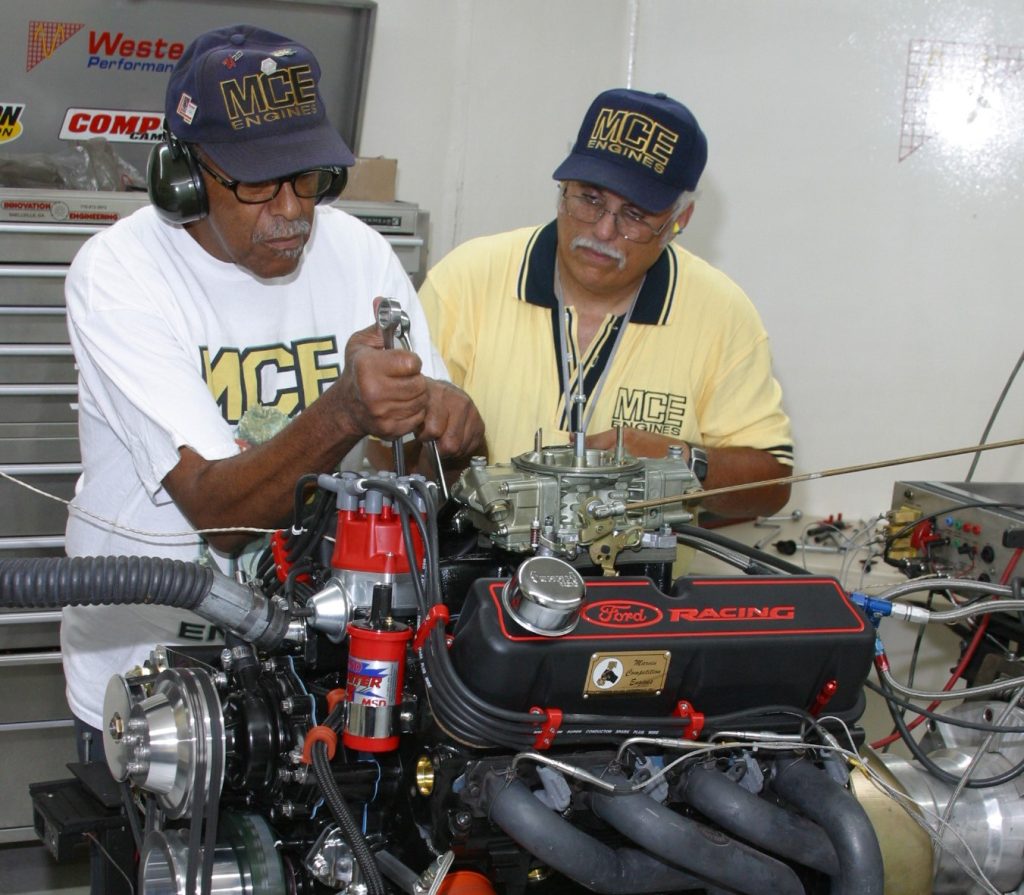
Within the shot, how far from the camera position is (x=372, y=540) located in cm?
122

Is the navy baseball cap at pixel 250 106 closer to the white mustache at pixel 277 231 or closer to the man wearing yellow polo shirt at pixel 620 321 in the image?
the white mustache at pixel 277 231

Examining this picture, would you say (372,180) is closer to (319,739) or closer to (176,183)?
(176,183)

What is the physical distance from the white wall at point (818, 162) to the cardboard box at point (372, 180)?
0.43 meters

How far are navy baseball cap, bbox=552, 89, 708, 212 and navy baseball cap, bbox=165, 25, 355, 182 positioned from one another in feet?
1.87

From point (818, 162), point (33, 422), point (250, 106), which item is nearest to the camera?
point (250, 106)

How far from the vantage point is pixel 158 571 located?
1145 millimetres

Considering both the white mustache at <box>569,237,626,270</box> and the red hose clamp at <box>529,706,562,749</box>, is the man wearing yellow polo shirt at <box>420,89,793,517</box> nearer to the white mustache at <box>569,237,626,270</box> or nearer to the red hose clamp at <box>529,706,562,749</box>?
the white mustache at <box>569,237,626,270</box>

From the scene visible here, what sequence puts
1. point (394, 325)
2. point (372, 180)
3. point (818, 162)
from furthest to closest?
point (818, 162)
point (372, 180)
point (394, 325)

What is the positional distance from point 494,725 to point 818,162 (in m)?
2.64

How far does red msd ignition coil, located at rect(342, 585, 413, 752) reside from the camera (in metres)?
1.12

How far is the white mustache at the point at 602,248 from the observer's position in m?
2.03

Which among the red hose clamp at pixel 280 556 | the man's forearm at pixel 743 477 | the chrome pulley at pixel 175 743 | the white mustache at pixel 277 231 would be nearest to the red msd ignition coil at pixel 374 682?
the chrome pulley at pixel 175 743

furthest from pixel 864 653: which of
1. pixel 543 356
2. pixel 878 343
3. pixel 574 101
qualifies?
pixel 574 101

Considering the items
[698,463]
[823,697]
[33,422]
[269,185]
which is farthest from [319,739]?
[33,422]
